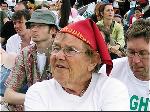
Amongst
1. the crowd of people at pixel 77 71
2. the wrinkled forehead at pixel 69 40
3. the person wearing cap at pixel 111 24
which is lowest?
the person wearing cap at pixel 111 24

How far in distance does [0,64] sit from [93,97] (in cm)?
141

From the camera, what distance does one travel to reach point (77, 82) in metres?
2.03

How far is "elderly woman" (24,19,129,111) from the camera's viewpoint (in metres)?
1.89

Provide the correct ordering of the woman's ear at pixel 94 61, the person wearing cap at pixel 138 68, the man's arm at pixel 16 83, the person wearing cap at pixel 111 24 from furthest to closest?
1. the person wearing cap at pixel 111 24
2. the man's arm at pixel 16 83
3. the person wearing cap at pixel 138 68
4. the woman's ear at pixel 94 61

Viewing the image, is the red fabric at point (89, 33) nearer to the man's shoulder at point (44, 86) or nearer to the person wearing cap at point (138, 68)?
the man's shoulder at point (44, 86)

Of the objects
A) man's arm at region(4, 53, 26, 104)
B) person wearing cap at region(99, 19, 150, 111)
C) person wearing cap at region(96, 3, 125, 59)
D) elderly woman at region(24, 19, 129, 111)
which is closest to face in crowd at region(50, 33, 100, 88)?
elderly woman at region(24, 19, 129, 111)

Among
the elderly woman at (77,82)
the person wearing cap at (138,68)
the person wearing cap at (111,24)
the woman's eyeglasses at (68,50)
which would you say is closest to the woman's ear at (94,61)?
the elderly woman at (77,82)

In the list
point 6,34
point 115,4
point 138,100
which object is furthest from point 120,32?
point 115,4

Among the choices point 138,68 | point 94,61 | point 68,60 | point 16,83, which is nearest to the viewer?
point 68,60

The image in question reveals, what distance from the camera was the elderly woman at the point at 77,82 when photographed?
189 centimetres

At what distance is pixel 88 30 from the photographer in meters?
2.00

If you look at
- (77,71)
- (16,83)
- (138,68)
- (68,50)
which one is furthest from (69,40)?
(16,83)

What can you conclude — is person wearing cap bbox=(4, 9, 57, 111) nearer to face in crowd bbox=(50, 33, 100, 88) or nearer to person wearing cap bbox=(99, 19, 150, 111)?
person wearing cap bbox=(99, 19, 150, 111)

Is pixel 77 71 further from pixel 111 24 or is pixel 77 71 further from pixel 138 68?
pixel 111 24
